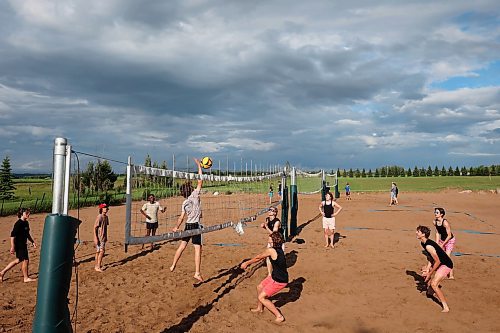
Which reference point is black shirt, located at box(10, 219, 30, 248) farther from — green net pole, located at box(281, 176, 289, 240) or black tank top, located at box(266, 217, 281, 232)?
green net pole, located at box(281, 176, 289, 240)

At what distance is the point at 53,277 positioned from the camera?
3053 millimetres

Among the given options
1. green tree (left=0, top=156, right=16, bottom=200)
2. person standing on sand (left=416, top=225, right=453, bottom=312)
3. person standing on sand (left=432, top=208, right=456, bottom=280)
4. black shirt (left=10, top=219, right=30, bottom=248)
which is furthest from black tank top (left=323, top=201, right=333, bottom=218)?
green tree (left=0, top=156, right=16, bottom=200)

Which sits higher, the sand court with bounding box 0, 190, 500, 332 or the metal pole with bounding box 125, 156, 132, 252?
the metal pole with bounding box 125, 156, 132, 252

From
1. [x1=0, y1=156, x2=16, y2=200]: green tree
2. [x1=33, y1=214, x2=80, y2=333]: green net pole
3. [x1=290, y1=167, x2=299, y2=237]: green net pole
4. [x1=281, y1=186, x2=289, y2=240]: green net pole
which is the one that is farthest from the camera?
[x1=0, y1=156, x2=16, y2=200]: green tree

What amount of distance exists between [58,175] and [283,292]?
5.00 m

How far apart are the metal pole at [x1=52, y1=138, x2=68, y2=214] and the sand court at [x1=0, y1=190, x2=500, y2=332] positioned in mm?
2642

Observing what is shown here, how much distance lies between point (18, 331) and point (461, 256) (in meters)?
9.77

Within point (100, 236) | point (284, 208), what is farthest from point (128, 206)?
point (284, 208)

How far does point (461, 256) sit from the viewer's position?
10.1 meters

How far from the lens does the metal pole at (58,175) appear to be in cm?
312

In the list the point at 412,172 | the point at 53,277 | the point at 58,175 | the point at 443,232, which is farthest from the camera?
the point at 412,172

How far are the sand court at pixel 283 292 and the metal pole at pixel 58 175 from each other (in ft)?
8.67

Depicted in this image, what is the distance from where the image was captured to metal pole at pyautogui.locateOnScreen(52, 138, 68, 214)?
3121 mm

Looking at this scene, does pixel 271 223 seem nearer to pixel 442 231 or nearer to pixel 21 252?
pixel 442 231
